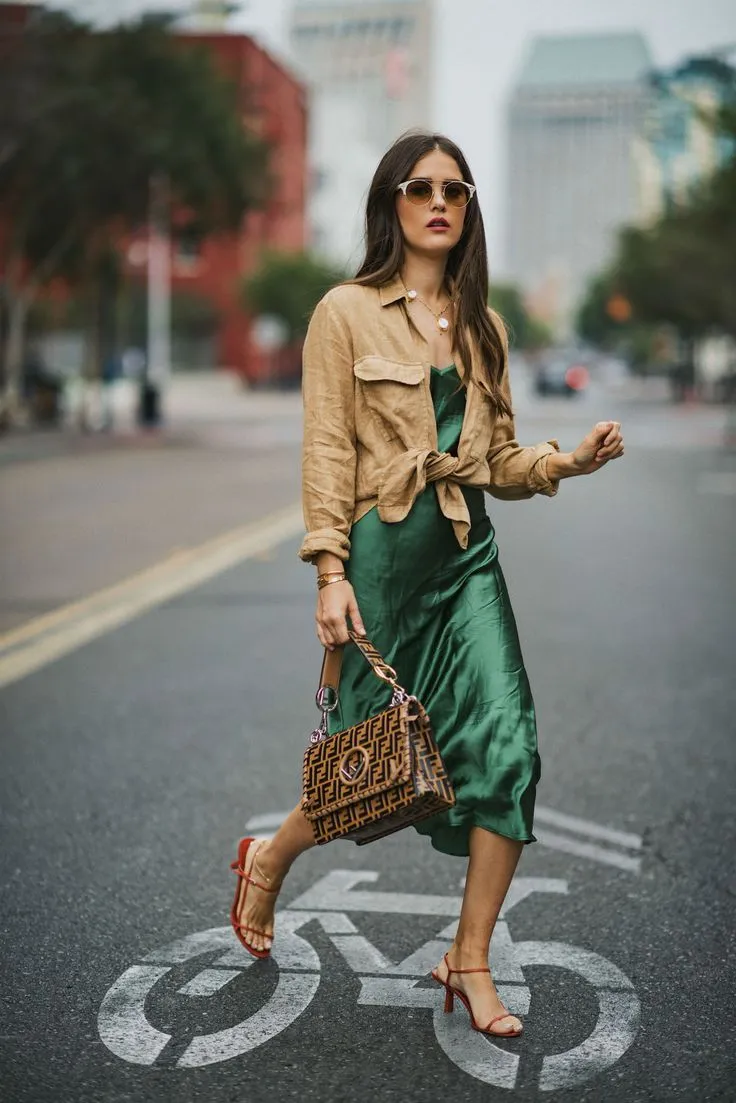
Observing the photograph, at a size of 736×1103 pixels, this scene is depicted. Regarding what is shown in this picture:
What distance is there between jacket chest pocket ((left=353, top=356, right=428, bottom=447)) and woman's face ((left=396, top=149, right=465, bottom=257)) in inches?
11.1

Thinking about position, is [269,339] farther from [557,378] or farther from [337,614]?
[337,614]

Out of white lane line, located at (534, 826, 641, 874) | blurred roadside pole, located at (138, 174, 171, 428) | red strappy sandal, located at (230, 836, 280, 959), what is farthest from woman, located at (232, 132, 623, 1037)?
blurred roadside pole, located at (138, 174, 171, 428)

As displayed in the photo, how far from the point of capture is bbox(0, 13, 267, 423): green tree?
1147 inches

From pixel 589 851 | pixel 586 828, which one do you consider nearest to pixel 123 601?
pixel 586 828

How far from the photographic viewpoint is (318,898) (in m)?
4.41

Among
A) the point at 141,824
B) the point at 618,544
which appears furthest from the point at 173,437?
the point at 141,824

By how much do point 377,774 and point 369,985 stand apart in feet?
2.31

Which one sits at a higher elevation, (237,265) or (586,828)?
(237,265)

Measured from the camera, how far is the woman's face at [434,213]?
350 centimetres

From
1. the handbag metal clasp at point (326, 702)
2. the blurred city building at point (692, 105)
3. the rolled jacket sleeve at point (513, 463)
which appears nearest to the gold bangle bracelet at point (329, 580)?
the handbag metal clasp at point (326, 702)

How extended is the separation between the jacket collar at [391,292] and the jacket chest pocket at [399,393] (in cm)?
14

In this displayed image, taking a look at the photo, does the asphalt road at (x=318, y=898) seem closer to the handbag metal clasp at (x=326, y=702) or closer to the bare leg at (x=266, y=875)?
the bare leg at (x=266, y=875)

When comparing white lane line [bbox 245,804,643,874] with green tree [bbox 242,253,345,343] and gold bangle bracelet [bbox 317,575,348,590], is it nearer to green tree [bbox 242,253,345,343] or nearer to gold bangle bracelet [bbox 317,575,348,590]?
gold bangle bracelet [bbox 317,575,348,590]

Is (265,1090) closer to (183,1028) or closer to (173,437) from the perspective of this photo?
(183,1028)
